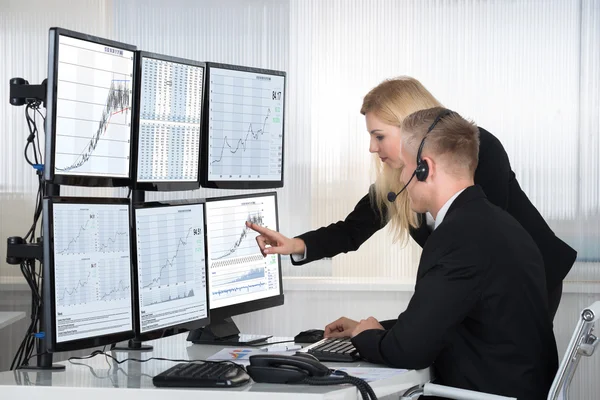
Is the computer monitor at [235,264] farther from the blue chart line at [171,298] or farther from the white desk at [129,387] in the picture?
the white desk at [129,387]

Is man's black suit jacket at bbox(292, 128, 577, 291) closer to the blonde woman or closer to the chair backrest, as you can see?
the blonde woman

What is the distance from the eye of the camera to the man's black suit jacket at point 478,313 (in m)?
1.88

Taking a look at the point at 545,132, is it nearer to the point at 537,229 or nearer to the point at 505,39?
the point at 505,39

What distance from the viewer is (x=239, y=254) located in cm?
262

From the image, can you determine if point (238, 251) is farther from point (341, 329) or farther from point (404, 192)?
point (404, 192)

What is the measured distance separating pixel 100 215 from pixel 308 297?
6.47 ft

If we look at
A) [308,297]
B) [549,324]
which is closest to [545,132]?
[308,297]

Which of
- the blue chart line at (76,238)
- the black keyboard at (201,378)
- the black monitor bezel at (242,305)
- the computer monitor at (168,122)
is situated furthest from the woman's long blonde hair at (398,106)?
the blue chart line at (76,238)

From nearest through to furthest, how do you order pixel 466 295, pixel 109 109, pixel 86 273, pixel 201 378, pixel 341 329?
pixel 201 378
pixel 466 295
pixel 86 273
pixel 109 109
pixel 341 329

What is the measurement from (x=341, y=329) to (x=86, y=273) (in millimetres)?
877

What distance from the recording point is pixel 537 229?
8.29 ft

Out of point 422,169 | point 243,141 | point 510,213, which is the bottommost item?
point 510,213

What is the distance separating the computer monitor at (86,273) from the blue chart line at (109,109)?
0.36 feet

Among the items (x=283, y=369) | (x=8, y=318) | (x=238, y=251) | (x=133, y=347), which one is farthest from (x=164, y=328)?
(x=8, y=318)
